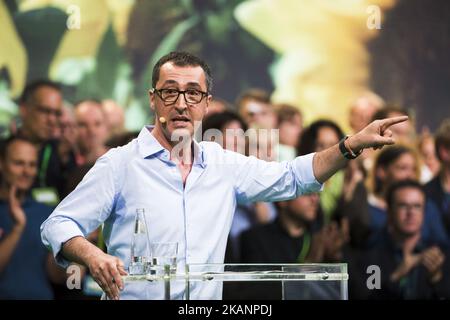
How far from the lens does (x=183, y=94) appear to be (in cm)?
355

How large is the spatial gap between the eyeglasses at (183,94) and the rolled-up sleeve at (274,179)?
28 cm

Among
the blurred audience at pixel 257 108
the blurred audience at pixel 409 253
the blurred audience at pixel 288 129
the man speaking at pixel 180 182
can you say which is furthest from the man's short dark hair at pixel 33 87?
the man speaking at pixel 180 182

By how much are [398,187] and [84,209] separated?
376 cm

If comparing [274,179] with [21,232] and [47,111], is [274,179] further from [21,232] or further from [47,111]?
[47,111]

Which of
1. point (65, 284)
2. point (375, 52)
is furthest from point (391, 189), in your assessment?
Answer: point (65, 284)

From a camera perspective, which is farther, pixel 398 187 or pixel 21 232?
pixel 398 187

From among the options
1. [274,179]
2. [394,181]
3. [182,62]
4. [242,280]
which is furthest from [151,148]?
[394,181]

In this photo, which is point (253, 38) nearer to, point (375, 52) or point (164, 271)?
point (375, 52)

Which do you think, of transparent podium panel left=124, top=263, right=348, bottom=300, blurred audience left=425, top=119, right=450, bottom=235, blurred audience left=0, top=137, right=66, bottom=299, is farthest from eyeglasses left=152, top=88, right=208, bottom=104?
blurred audience left=425, top=119, right=450, bottom=235

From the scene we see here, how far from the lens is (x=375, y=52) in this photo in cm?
705

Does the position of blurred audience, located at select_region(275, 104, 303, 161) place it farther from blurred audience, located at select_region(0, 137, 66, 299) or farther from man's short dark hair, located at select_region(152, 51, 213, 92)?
man's short dark hair, located at select_region(152, 51, 213, 92)

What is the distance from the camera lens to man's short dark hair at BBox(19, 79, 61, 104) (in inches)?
265

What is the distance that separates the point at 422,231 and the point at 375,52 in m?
1.36

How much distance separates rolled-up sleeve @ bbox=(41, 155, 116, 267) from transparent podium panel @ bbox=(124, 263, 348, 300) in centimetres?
34
